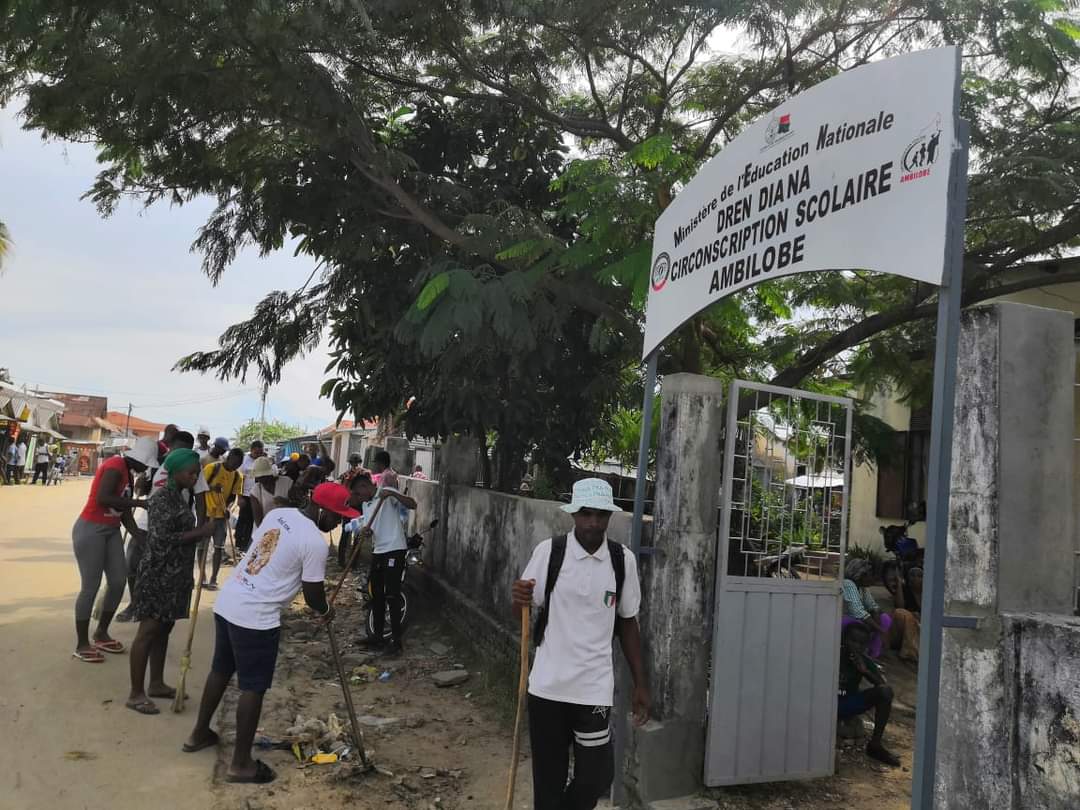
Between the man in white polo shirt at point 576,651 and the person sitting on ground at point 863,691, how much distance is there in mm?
2559

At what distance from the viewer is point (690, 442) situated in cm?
462

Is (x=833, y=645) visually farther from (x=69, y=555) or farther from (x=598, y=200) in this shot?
(x=69, y=555)

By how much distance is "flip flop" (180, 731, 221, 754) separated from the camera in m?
4.93

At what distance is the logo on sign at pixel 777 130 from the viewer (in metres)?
3.53

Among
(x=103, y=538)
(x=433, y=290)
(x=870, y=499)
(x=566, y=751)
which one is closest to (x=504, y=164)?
(x=433, y=290)

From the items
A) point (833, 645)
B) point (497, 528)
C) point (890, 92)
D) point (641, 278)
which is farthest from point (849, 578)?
point (890, 92)

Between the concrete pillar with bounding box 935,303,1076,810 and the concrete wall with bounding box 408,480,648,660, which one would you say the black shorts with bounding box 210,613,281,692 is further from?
the concrete pillar with bounding box 935,303,1076,810

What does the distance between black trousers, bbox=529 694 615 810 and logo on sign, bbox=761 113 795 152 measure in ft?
8.30

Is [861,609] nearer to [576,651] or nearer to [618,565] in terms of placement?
[618,565]

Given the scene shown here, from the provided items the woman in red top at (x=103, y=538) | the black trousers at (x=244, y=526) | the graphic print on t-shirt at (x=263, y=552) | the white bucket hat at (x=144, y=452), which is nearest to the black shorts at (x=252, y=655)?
the graphic print on t-shirt at (x=263, y=552)

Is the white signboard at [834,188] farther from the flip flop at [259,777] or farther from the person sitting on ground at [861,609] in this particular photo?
the flip flop at [259,777]

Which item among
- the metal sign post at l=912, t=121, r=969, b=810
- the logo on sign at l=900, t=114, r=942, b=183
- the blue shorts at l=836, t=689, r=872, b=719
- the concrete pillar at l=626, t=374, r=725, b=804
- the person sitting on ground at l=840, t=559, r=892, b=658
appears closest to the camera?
the metal sign post at l=912, t=121, r=969, b=810

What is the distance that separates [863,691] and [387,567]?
4364mm

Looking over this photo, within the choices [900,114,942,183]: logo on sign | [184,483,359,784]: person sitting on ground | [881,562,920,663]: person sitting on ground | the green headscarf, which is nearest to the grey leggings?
the green headscarf
